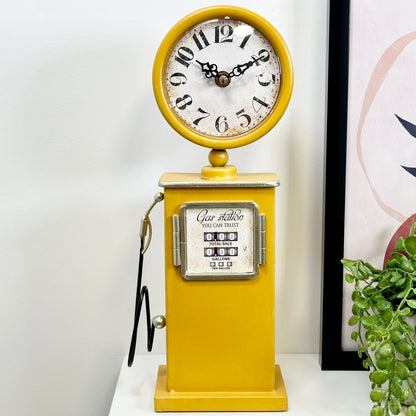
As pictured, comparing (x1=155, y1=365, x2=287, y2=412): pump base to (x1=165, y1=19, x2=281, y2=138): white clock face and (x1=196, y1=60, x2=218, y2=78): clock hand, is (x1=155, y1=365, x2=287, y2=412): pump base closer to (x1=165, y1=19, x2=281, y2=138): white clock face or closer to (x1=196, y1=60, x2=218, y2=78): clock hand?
(x1=165, y1=19, x2=281, y2=138): white clock face

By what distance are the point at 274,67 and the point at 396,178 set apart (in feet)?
1.23

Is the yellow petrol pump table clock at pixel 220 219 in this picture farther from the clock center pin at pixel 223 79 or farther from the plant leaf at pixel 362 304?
the plant leaf at pixel 362 304

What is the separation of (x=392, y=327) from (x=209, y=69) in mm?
527

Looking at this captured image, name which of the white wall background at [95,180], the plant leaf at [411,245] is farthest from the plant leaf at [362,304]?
the white wall background at [95,180]

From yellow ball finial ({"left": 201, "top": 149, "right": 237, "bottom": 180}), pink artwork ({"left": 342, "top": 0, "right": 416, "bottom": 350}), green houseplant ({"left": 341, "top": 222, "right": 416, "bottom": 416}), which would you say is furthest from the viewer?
pink artwork ({"left": 342, "top": 0, "right": 416, "bottom": 350})

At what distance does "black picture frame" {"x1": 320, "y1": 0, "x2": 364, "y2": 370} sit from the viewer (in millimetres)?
1143

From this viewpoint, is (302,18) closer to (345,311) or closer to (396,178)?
(396,178)

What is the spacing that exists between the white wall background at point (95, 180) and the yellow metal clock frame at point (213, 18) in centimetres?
21

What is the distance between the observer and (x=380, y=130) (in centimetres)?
117

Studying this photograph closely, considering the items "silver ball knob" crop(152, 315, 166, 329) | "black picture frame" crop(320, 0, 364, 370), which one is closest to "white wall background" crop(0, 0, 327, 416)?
"black picture frame" crop(320, 0, 364, 370)

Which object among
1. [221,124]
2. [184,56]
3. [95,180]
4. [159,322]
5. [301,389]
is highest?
[184,56]

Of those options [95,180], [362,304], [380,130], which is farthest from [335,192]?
[95,180]

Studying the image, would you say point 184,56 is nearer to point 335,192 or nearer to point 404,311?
point 335,192

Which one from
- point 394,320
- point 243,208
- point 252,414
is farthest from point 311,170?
point 252,414
